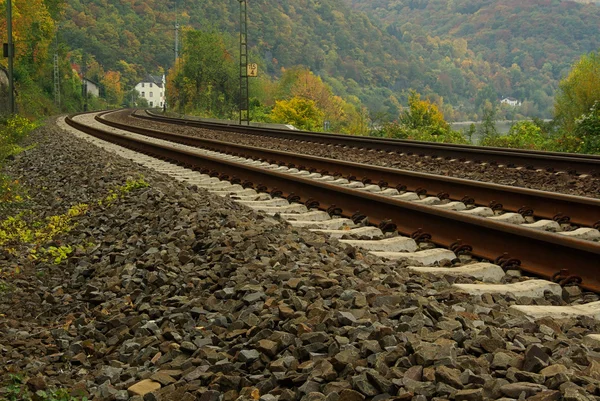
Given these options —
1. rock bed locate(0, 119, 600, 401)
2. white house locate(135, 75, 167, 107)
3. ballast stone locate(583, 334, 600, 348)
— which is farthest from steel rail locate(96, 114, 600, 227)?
white house locate(135, 75, 167, 107)

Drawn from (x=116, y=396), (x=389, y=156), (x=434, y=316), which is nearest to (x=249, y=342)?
(x=116, y=396)

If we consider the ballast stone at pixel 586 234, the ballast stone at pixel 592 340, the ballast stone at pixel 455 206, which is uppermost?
the ballast stone at pixel 592 340

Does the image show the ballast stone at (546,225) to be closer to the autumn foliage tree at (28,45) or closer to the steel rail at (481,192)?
the steel rail at (481,192)

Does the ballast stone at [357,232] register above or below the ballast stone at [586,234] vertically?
below

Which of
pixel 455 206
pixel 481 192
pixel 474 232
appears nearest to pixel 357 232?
pixel 474 232

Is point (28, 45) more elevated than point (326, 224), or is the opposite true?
point (28, 45)

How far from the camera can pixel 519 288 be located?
15.3 ft

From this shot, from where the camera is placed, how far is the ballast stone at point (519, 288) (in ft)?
14.9

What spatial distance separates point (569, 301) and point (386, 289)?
1303 millimetres

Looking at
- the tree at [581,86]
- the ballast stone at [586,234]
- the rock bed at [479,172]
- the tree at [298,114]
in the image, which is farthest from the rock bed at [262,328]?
the tree at [581,86]

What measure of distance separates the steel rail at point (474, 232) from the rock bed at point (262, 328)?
51cm

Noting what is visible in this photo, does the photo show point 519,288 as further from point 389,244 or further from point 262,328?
point 262,328

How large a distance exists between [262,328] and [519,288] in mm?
1927

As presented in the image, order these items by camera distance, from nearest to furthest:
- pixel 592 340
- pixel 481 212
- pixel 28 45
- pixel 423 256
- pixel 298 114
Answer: pixel 592 340 → pixel 423 256 → pixel 481 212 → pixel 298 114 → pixel 28 45
